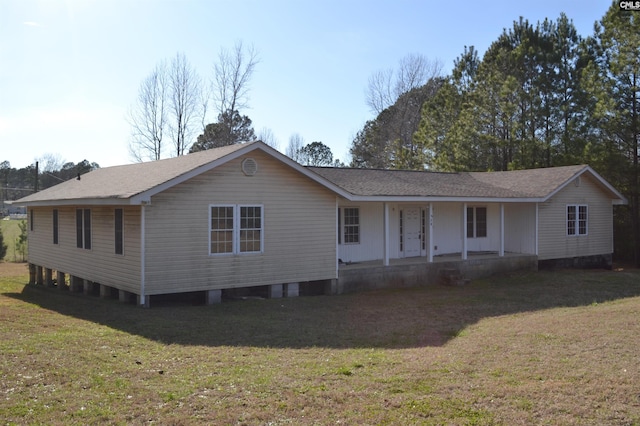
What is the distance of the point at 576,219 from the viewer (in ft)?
73.4

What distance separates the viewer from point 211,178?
13.6 meters

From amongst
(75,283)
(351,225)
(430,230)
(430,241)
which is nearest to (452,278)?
(430,241)

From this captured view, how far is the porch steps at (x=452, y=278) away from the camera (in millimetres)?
17966

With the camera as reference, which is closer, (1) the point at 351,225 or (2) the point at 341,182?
(2) the point at 341,182

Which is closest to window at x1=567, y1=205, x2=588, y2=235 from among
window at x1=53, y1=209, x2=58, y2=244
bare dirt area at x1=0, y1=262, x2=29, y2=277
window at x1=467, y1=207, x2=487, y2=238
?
window at x1=467, y1=207, x2=487, y2=238

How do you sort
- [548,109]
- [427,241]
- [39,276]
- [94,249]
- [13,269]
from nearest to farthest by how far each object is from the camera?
1. [94,249]
2. [427,241]
3. [39,276]
4. [13,269]
5. [548,109]

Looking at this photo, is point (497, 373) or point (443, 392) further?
point (497, 373)

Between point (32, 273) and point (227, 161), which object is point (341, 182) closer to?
point (227, 161)

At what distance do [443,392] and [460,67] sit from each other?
120 ft

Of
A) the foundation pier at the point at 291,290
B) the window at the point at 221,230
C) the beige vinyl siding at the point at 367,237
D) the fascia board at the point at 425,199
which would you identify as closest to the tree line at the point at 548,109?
the fascia board at the point at 425,199

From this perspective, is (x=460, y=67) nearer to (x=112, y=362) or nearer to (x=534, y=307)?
(x=534, y=307)

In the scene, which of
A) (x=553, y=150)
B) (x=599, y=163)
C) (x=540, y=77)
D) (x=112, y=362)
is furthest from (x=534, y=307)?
(x=540, y=77)

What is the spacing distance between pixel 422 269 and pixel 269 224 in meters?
5.88

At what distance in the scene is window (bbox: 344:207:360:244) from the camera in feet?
61.3
